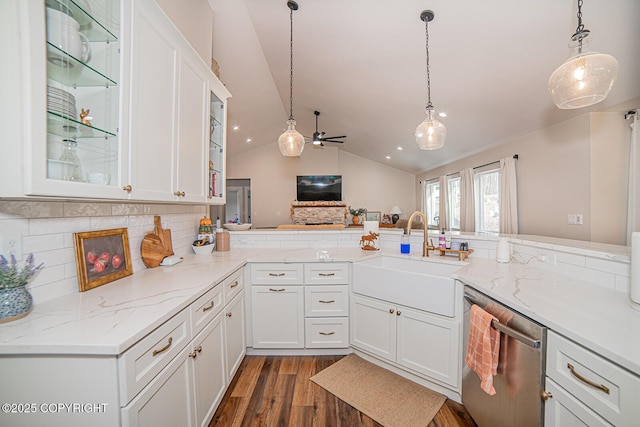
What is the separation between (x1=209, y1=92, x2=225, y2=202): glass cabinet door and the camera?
2.18 m

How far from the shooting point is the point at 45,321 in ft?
2.86

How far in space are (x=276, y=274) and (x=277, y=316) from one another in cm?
36

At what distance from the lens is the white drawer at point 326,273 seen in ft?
6.77

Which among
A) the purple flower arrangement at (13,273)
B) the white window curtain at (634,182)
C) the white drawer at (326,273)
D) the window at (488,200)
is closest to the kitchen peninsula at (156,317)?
the purple flower arrangement at (13,273)

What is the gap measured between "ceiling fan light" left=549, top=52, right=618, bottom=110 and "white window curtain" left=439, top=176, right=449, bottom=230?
5.01m

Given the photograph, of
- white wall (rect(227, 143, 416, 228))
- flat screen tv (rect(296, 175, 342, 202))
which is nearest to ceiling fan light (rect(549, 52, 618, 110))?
flat screen tv (rect(296, 175, 342, 202))

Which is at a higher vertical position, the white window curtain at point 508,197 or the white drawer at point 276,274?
the white window curtain at point 508,197

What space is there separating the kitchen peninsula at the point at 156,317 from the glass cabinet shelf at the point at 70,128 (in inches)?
26.5

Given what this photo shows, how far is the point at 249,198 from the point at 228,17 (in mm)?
5351

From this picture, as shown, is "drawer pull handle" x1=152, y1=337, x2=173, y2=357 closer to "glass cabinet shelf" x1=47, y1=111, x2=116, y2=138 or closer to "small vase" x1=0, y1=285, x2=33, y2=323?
"small vase" x1=0, y1=285, x2=33, y2=323

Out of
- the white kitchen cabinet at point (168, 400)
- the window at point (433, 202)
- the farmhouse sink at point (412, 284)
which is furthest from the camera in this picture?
the window at point (433, 202)

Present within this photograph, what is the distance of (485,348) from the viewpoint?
1201mm

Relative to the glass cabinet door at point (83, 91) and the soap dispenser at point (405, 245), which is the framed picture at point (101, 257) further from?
the soap dispenser at point (405, 245)
